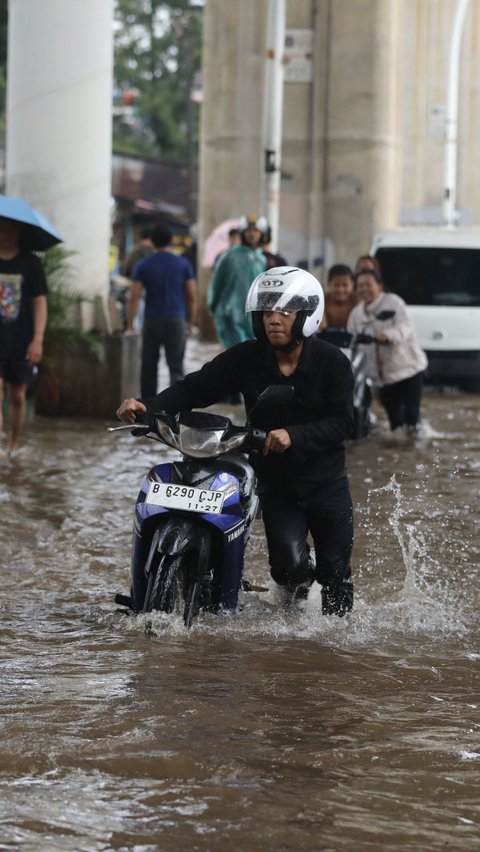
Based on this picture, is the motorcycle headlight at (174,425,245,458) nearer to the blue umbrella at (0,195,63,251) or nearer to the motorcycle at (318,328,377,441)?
the blue umbrella at (0,195,63,251)

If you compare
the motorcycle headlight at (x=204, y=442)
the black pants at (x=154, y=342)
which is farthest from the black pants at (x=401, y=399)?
the motorcycle headlight at (x=204, y=442)

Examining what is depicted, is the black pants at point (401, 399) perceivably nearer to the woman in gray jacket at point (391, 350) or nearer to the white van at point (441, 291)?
the woman in gray jacket at point (391, 350)

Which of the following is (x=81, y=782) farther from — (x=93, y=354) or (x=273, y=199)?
(x=273, y=199)

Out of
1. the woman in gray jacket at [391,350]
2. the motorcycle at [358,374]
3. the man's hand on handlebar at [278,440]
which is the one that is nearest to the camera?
the man's hand on handlebar at [278,440]

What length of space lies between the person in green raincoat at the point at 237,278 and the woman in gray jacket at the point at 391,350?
1655mm

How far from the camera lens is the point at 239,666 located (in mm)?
6453

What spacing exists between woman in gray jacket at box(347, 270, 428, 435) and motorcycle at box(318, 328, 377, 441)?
0.48 feet

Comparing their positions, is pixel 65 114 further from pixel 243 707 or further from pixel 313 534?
pixel 243 707

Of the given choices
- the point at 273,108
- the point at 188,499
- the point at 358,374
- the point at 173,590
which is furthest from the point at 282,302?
the point at 273,108

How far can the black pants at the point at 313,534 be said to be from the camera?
6.87m

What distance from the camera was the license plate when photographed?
258 inches

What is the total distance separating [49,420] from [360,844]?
36.3ft

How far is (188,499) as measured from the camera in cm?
657

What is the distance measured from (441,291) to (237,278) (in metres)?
4.35
